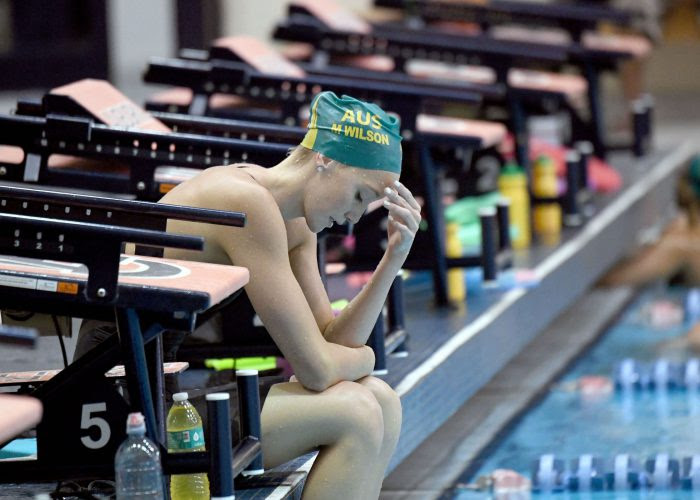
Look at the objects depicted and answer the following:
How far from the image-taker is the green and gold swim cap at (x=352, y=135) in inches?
122

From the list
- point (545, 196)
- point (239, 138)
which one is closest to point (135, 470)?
point (239, 138)

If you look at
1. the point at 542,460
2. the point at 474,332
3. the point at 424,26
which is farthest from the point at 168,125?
the point at 424,26

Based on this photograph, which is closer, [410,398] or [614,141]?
[410,398]

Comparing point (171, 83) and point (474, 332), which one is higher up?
point (171, 83)

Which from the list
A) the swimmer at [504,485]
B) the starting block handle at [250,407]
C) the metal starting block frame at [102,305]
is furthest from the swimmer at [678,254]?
the metal starting block frame at [102,305]

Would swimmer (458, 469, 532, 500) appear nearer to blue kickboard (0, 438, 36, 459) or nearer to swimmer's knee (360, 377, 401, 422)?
swimmer's knee (360, 377, 401, 422)

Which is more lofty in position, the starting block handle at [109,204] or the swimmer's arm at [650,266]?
the starting block handle at [109,204]

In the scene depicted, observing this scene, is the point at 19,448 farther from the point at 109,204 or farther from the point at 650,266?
the point at 650,266

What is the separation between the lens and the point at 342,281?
17.9ft

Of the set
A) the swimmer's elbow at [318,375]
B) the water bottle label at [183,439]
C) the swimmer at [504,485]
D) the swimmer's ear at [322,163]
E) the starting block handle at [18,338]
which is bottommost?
the swimmer at [504,485]

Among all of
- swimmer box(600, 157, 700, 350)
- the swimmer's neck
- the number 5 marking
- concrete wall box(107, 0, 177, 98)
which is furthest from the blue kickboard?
concrete wall box(107, 0, 177, 98)

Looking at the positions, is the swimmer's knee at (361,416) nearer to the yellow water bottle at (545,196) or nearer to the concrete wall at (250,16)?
the yellow water bottle at (545,196)

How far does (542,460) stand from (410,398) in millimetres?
490

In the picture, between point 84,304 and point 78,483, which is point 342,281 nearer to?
point 78,483
